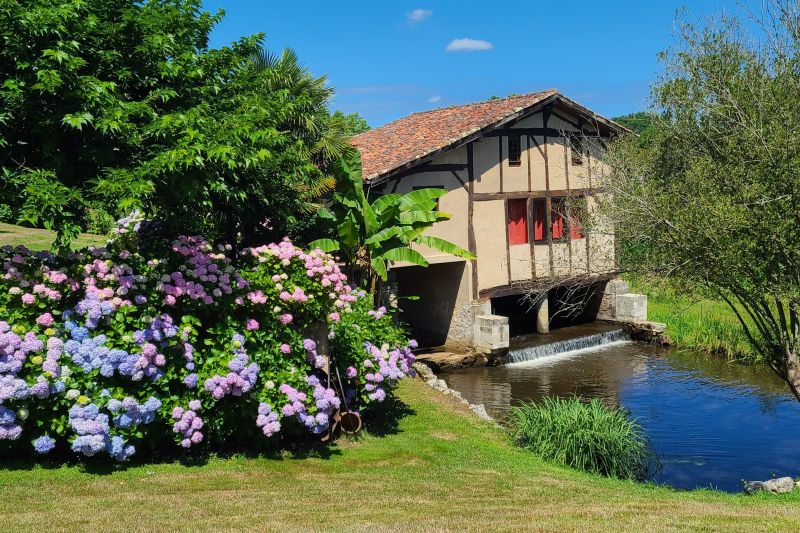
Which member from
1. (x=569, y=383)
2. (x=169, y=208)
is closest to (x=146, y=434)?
(x=169, y=208)

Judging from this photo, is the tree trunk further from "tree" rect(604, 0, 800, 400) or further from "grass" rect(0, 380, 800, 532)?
"grass" rect(0, 380, 800, 532)

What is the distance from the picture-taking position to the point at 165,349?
28.9ft

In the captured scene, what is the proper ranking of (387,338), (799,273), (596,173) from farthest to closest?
(596,173) < (387,338) < (799,273)

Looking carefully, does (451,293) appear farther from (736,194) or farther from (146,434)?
(146,434)

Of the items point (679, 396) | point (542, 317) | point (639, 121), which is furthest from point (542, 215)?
point (639, 121)

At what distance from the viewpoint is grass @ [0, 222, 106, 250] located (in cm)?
2170

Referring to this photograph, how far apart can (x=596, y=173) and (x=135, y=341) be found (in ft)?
64.8

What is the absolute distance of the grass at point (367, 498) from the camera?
7.07 meters

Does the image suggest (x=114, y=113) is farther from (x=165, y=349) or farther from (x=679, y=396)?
(x=679, y=396)

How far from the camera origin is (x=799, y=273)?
987 cm

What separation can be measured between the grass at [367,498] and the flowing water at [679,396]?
366 cm

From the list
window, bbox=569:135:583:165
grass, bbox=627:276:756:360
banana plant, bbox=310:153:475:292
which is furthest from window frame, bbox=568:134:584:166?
banana plant, bbox=310:153:475:292

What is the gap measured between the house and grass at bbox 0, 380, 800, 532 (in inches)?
425

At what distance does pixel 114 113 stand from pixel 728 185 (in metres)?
8.66
